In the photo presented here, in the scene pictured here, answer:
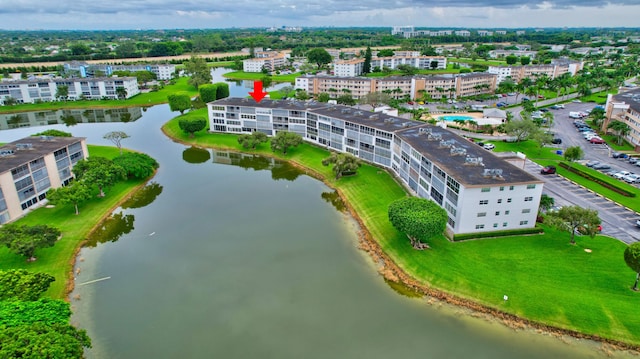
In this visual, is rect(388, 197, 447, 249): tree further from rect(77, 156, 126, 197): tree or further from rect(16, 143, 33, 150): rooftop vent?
rect(16, 143, 33, 150): rooftop vent

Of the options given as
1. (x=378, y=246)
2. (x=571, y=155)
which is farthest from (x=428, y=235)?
(x=571, y=155)

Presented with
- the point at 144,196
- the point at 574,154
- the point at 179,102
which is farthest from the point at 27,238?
the point at 574,154

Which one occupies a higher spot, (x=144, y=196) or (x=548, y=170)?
(x=548, y=170)

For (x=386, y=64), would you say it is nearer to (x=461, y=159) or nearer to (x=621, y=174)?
(x=621, y=174)

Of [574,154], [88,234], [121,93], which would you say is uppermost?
[121,93]

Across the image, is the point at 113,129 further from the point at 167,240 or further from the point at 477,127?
the point at 477,127

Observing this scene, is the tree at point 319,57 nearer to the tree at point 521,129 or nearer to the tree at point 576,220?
the tree at point 521,129
